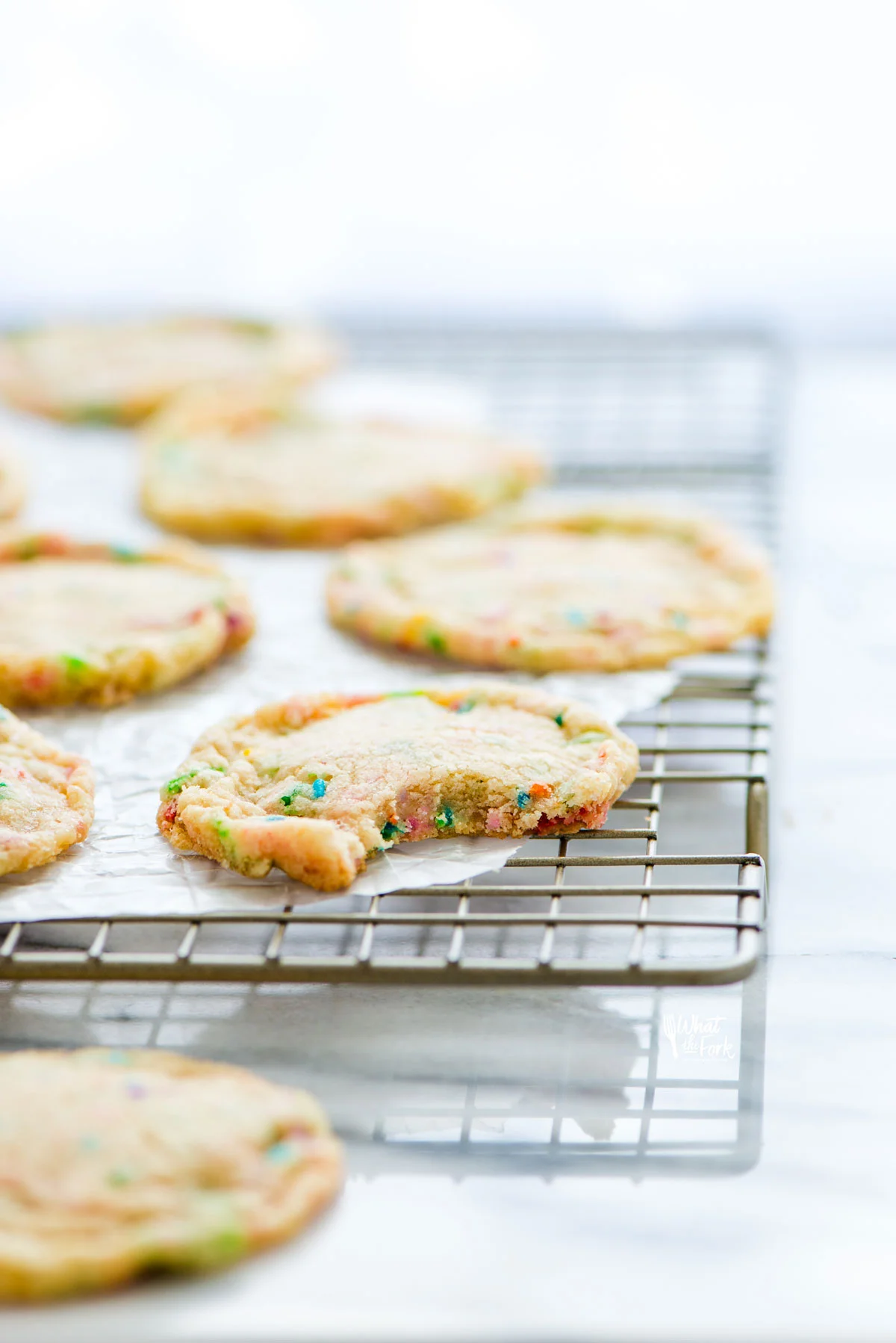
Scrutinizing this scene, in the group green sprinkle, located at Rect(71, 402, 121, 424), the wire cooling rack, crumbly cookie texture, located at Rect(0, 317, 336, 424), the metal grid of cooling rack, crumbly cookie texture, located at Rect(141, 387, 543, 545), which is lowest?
the metal grid of cooling rack

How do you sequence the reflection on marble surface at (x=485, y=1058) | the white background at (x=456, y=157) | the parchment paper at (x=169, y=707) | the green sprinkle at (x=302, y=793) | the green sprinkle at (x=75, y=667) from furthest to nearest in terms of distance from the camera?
the white background at (x=456, y=157) → the green sprinkle at (x=75, y=667) → the green sprinkle at (x=302, y=793) → the parchment paper at (x=169, y=707) → the reflection on marble surface at (x=485, y=1058)

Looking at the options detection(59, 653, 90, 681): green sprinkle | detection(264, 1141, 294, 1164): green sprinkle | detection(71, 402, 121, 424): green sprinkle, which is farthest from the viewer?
detection(71, 402, 121, 424): green sprinkle

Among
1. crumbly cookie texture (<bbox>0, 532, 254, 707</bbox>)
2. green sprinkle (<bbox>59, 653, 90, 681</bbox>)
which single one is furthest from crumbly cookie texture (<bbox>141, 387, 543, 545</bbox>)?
green sprinkle (<bbox>59, 653, 90, 681</bbox>)

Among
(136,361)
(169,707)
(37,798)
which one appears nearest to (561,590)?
(169,707)

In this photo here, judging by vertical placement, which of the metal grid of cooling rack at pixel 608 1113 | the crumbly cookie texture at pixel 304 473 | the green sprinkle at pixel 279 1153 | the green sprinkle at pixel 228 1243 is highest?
the crumbly cookie texture at pixel 304 473

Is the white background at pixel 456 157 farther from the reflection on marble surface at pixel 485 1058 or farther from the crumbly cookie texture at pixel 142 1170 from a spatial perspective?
the crumbly cookie texture at pixel 142 1170

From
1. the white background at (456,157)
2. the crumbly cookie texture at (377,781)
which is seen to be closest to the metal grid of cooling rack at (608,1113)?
the crumbly cookie texture at (377,781)

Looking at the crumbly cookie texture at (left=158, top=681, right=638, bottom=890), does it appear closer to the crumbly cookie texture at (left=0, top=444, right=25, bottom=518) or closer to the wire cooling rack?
the wire cooling rack
